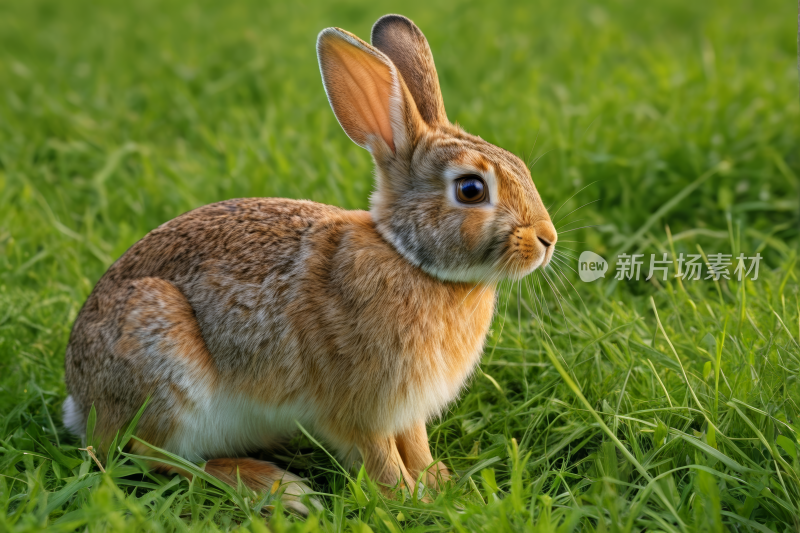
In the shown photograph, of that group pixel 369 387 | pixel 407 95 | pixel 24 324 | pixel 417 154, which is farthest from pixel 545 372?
pixel 24 324

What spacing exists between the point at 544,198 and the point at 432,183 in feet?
5.63

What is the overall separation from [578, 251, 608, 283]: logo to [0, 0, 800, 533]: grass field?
0.41ft

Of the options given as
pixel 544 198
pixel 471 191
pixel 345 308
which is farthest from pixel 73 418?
pixel 544 198

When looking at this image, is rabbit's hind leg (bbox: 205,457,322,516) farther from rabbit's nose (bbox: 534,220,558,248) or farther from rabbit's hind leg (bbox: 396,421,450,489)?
rabbit's nose (bbox: 534,220,558,248)

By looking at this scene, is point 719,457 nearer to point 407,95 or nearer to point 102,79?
point 407,95

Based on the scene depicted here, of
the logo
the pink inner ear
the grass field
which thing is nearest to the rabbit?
the pink inner ear

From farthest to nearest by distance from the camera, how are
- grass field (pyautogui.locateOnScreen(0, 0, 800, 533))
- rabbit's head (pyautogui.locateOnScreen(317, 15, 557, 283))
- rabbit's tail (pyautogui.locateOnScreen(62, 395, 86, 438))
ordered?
1. rabbit's tail (pyautogui.locateOnScreen(62, 395, 86, 438))
2. rabbit's head (pyautogui.locateOnScreen(317, 15, 557, 283))
3. grass field (pyautogui.locateOnScreen(0, 0, 800, 533))

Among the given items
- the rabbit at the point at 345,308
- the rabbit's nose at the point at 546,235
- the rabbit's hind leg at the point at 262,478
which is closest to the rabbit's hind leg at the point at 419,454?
the rabbit at the point at 345,308

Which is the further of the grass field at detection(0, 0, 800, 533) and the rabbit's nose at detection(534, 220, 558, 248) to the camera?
the rabbit's nose at detection(534, 220, 558, 248)

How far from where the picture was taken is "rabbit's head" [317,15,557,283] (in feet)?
8.76

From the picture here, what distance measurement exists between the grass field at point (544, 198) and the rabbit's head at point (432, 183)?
1.27ft

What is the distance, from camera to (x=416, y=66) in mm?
3059

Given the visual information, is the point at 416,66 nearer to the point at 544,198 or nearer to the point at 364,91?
the point at 364,91

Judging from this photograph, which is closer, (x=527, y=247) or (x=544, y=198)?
(x=527, y=247)
